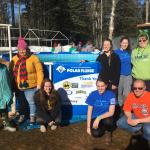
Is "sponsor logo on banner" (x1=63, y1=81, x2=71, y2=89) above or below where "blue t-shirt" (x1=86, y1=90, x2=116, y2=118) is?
above

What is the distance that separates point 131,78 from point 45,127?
77.5 inches

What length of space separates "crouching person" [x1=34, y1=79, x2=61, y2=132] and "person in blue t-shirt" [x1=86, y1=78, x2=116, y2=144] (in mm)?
775

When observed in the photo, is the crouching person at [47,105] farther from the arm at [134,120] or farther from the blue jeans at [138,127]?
the arm at [134,120]

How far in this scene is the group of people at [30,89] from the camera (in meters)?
6.54

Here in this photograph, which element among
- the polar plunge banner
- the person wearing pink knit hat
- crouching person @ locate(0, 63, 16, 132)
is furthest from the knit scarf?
the polar plunge banner

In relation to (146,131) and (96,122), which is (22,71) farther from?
(146,131)

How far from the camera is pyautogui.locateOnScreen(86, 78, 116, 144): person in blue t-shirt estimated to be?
6051mm

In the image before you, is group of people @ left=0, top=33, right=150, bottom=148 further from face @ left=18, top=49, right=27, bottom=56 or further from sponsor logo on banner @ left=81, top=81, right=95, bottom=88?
sponsor logo on banner @ left=81, top=81, right=95, bottom=88

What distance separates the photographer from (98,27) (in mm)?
43531

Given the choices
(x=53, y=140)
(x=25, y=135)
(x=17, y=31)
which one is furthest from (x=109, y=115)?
(x=17, y=31)

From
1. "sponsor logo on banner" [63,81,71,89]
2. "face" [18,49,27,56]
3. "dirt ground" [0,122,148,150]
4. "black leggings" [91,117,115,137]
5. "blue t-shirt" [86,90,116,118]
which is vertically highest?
"face" [18,49,27,56]

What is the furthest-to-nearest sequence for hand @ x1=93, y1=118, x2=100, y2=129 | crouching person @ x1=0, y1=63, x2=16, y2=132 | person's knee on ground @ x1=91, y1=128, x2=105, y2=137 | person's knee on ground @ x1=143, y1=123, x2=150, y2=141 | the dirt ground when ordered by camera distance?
1. crouching person @ x1=0, y1=63, x2=16, y2=132
2. person's knee on ground @ x1=91, y1=128, x2=105, y2=137
3. hand @ x1=93, y1=118, x2=100, y2=129
4. the dirt ground
5. person's knee on ground @ x1=143, y1=123, x2=150, y2=141

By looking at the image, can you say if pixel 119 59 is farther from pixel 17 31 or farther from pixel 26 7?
pixel 26 7

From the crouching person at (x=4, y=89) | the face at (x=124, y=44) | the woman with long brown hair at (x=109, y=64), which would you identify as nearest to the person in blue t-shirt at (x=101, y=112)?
the woman with long brown hair at (x=109, y=64)
